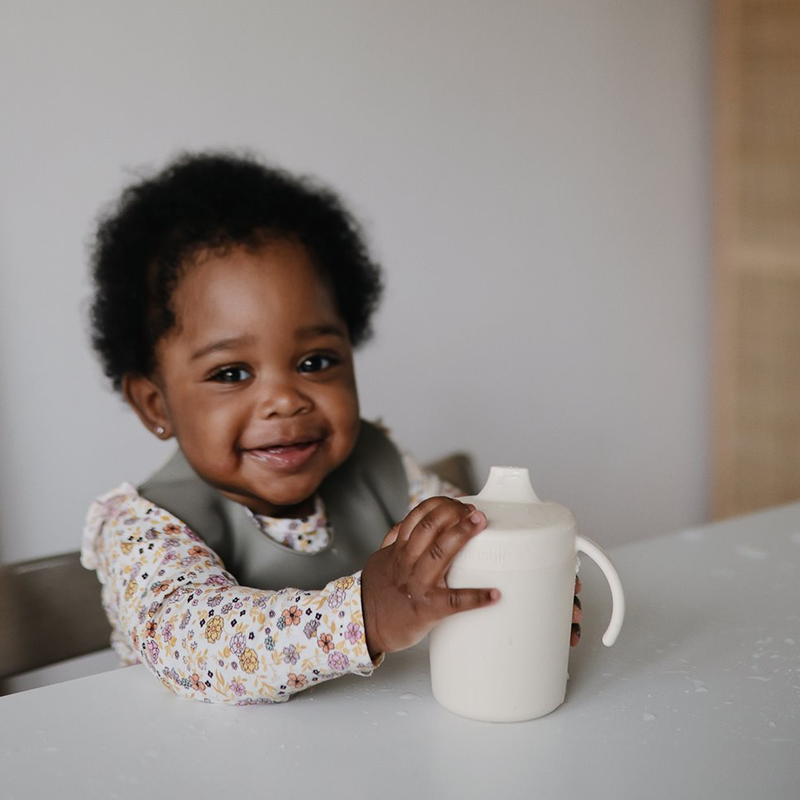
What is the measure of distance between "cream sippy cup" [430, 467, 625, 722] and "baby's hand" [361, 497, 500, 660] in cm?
1

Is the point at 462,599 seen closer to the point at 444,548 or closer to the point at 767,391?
the point at 444,548

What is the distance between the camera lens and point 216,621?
0.79 m

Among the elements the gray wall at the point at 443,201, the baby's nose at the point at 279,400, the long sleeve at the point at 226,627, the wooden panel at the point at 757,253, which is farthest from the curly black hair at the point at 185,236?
the wooden panel at the point at 757,253

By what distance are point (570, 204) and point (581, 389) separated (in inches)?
17.0

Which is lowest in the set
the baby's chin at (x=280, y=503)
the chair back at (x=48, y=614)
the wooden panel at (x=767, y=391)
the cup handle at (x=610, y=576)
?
the wooden panel at (x=767, y=391)

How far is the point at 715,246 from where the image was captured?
105 inches

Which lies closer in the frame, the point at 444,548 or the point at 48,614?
the point at 444,548

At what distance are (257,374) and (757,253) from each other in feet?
6.17

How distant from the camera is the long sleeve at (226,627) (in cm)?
74

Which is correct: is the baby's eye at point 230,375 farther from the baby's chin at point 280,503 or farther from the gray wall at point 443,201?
the gray wall at point 443,201

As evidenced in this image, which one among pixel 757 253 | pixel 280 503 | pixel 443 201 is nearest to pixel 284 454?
pixel 280 503

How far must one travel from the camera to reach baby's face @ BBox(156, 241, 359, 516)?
100 centimetres

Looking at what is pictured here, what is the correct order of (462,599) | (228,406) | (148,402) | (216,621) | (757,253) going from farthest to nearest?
(757,253), (148,402), (228,406), (216,621), (462,599)

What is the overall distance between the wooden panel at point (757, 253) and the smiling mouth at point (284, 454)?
1820 millimetres
